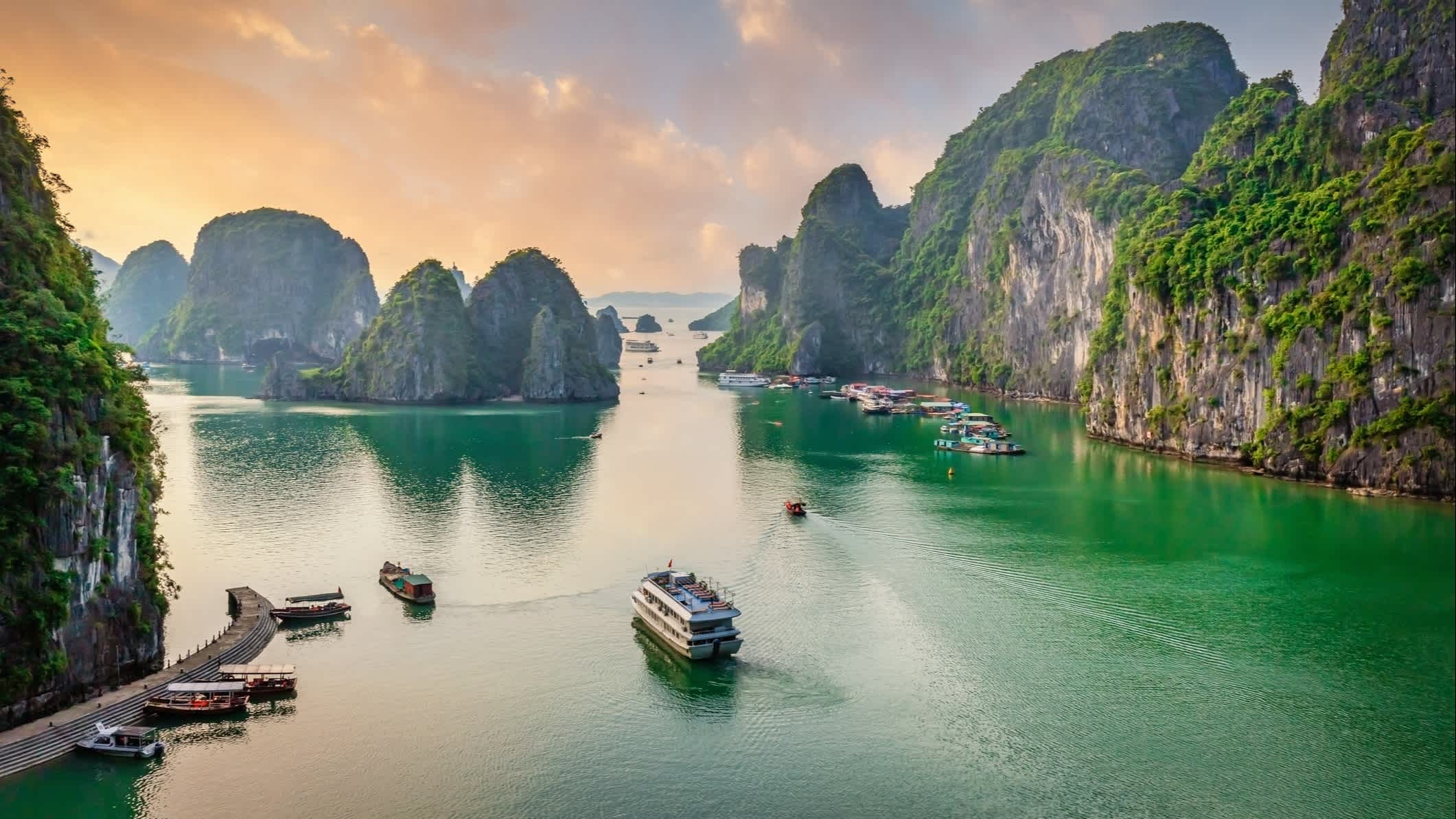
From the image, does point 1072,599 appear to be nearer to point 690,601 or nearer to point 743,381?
point 690,601

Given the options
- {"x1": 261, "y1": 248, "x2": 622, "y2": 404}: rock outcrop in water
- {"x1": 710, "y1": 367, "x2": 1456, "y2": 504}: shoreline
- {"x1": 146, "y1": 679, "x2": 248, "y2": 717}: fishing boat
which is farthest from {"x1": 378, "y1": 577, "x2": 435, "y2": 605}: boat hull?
{"x1": 261, "y1": 248, "x2": 622, "y2": 404}: rock outcrop in water

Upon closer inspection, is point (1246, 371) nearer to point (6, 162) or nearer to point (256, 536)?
point (256, 536)

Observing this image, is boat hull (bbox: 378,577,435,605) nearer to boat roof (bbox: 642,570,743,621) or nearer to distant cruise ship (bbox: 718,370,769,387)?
boat roof (bbox: 642,570,743,621)

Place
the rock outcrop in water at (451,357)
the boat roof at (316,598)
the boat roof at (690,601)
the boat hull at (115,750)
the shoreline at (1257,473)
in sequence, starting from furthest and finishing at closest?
the rock outcrop in water at (451,357), the shoreline at (1257,473), the boat roof at (316,598), the boat roof at (690,601), the boat hull at (115,750)

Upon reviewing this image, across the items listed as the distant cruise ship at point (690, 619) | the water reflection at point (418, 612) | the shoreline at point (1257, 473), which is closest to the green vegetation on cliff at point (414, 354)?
the shoreline at point (1257, 473)

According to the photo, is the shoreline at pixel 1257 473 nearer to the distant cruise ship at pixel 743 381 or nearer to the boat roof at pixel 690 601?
the boat roof at pixel 690 601

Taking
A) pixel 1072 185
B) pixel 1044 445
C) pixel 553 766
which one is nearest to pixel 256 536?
pixel 553 766
